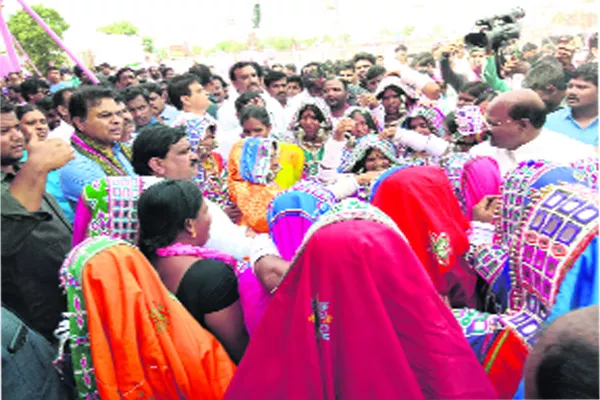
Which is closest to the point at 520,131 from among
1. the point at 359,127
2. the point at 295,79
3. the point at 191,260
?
the point at 359,127

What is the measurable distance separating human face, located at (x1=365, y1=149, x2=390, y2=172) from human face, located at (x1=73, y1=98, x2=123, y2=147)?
148 cm

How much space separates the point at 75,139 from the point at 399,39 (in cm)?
2534

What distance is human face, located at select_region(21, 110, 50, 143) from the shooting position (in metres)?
3.81

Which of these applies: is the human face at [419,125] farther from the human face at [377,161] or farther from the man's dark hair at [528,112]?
the man's dark hair at [528,112]

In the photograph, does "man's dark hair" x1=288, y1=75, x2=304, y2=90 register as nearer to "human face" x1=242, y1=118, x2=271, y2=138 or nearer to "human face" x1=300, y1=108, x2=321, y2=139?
"human face" x1=300, y1=108, x2=321, y2=139

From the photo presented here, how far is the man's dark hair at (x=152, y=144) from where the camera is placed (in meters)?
2.76

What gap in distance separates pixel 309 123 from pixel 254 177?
4.05 feet

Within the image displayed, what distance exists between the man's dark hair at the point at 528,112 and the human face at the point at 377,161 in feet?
2.46

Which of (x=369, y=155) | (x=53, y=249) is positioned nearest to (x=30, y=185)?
(x=53, y=249)

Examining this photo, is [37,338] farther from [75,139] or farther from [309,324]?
[75,139]

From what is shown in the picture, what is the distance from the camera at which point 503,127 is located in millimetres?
2881

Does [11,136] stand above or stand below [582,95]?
above

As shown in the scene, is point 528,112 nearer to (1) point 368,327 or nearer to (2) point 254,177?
(2) point 254,177

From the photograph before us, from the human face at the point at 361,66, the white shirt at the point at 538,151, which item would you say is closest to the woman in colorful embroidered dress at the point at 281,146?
the white shirt at the point at 538,151
